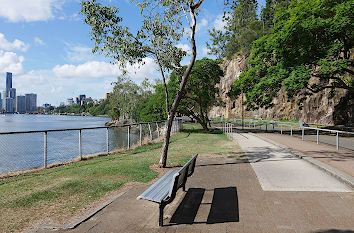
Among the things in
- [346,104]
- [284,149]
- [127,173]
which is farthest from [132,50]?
[346,104]

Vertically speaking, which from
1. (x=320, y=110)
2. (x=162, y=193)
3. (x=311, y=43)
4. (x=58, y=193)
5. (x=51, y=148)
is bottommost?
(x=51, y=148)

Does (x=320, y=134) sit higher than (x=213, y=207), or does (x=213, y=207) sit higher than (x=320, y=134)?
(x=320, y=134)

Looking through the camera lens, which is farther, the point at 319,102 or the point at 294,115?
the point at 294,115

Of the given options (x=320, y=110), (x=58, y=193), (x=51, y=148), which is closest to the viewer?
(x=58, y=193)

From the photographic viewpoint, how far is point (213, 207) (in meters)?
4.93

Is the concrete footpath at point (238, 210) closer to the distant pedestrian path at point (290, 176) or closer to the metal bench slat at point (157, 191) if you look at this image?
the distant pedestrian path at point (290, 176)

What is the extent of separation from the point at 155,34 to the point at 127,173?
5.27 meters

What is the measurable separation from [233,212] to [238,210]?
0.14 meters

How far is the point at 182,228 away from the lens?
4.04m

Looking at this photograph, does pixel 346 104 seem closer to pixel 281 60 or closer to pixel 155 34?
pixel 281 60

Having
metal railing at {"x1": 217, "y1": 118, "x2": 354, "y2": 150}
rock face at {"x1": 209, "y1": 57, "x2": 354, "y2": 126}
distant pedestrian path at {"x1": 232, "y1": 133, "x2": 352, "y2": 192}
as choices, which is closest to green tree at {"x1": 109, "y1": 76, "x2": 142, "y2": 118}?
rock face at {"x1": 209, "y1": 57, "x2": 354, "y2": 126}

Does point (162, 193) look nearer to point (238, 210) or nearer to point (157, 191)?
point (157, 191)

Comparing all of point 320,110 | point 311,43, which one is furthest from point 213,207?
point 320,110

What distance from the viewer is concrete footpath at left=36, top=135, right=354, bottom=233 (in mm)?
4043
